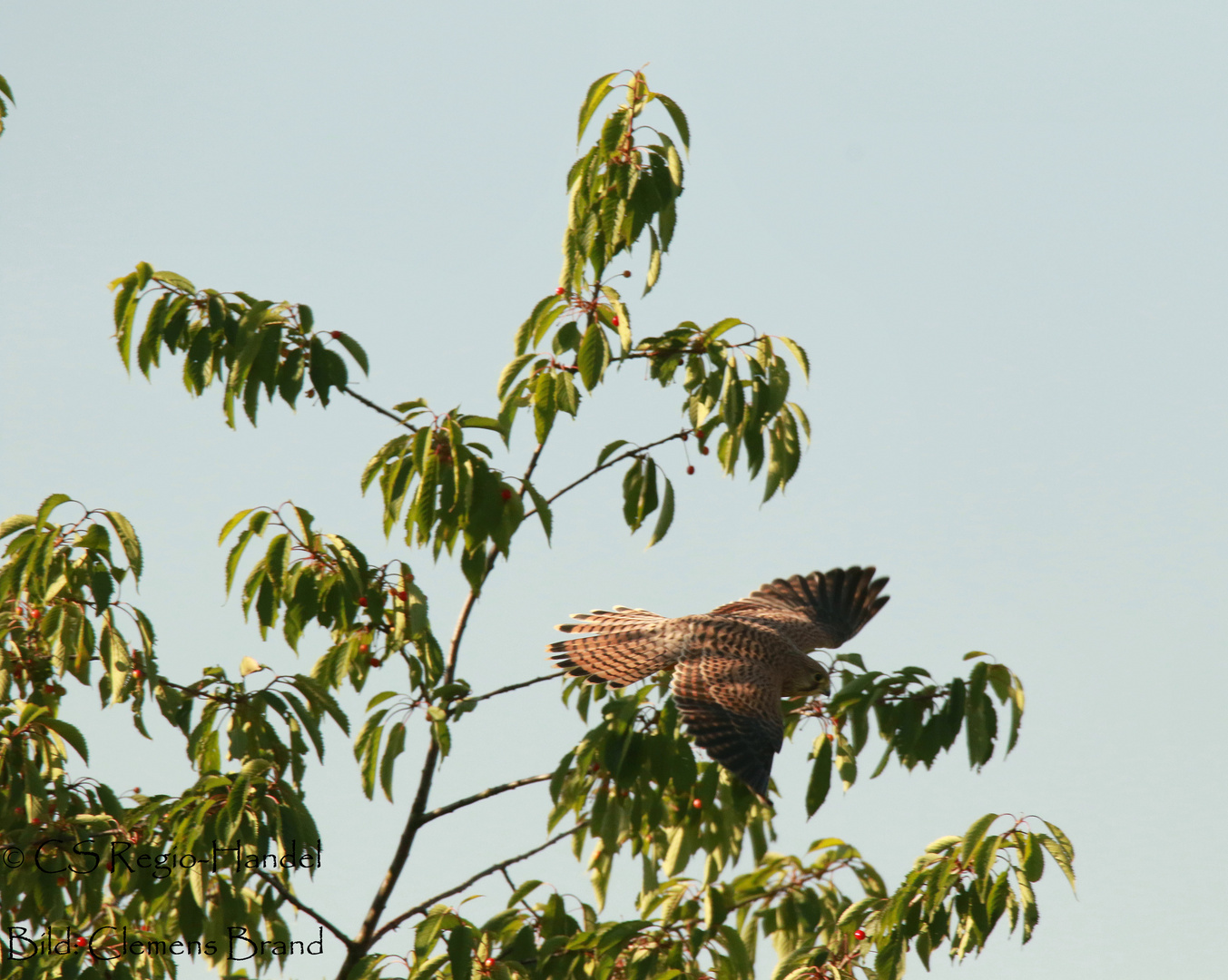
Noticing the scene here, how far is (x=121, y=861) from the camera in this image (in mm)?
4309

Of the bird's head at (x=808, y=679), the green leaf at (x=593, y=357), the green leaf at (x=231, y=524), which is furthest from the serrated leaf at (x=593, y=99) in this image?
the bird's head at (x=808, y=679)

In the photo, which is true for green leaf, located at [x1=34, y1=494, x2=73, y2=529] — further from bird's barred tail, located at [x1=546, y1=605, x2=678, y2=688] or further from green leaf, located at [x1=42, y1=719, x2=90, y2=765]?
bird's barred tail, located at [x1=546, y1=605, x2=678, y2=688]

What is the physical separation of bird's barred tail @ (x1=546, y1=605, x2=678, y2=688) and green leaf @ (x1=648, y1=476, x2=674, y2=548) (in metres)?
0.91

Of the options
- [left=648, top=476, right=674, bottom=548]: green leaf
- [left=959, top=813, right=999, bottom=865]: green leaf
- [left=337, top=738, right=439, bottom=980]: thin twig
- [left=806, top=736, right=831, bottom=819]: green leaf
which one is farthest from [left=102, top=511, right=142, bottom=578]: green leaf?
[left=959, top=813, right=999, bottom=865]: green leaf

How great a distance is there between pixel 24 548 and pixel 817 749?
2751 mm

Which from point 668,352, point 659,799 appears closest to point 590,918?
point 659,799

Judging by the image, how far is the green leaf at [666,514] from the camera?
15.6 feet

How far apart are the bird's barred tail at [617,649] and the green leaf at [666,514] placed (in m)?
0.91

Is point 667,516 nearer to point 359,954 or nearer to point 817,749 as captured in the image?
point 817,749

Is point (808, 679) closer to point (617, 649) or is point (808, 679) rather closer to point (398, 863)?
point (617, 649)

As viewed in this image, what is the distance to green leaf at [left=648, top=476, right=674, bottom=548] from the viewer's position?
187 inches

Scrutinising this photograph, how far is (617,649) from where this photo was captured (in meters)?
5.89

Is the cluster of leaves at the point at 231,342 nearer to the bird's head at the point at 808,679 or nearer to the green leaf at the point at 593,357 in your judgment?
the green leaf at the point at 593,357

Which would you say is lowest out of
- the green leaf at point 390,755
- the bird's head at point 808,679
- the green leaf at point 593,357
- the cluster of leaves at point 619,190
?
the green leaf at point 390,755
